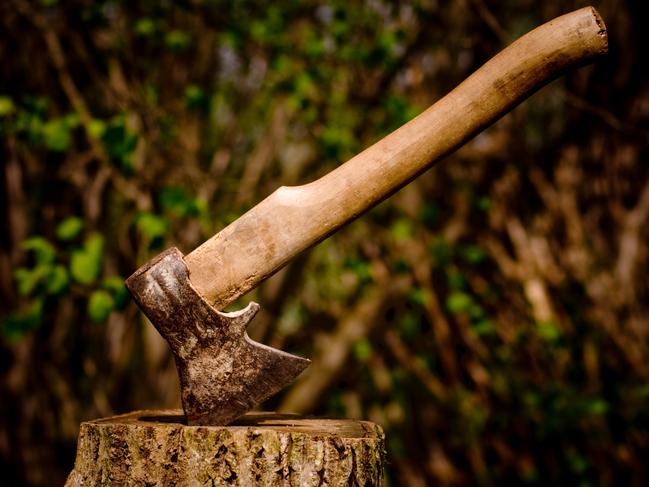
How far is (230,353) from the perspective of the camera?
1.71 meters

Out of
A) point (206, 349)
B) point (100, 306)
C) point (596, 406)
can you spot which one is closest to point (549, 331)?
point (596, 406)

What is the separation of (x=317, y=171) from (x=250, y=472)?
3.06 meters

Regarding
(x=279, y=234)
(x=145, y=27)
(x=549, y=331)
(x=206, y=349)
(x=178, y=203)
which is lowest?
(x=549, y=331)

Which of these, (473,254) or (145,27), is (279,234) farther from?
(473,254)

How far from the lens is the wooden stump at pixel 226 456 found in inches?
63.2

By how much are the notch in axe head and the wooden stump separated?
0.10 m

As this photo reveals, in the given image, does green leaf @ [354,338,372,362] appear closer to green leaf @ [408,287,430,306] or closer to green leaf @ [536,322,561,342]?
green leaf @ [408,287,430,306]

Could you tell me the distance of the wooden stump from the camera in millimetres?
1606

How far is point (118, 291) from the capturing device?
8.68 ft

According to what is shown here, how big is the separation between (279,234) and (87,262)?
1.29 m

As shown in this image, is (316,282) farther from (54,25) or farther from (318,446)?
(318,446)

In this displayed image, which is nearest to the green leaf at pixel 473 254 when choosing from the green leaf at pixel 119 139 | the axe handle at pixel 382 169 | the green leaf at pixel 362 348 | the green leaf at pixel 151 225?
the green leaf at pixel 362 348

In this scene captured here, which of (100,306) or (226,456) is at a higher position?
(100,306)

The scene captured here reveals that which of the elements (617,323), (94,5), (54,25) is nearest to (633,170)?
(617,323)
